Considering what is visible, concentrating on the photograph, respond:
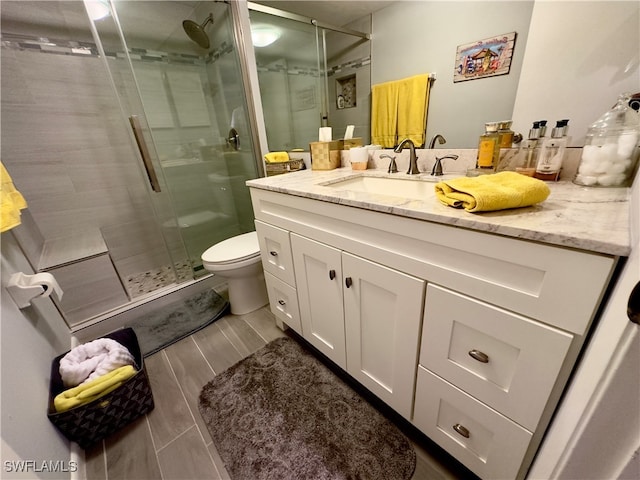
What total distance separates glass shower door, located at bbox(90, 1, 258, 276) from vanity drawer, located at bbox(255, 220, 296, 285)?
810mm

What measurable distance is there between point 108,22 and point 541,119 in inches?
91.4

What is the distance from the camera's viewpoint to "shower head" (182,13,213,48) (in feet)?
6.05

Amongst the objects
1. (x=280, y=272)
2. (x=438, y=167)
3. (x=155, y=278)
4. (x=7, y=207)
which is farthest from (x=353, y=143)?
(x=155, y=278)

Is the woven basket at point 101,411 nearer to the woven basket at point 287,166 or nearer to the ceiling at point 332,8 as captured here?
the woven basket at point 287,166

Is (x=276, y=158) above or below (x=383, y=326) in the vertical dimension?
above

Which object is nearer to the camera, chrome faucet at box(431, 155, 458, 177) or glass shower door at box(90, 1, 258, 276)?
chrome faucet at box(431, 155, 458, 177)

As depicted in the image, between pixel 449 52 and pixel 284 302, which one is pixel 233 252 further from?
pixel 449 52

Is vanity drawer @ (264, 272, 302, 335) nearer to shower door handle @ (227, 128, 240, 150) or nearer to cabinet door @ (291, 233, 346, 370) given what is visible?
cabinet door @ (291, 233, 346, 370)

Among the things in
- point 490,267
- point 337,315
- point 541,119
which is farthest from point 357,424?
point 541,119

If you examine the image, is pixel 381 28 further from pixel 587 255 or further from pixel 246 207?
pixel 246 207

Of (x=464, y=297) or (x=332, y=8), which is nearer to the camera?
(x=464, y=297)

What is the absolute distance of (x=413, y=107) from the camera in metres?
1.25

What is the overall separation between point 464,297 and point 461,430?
0.45 metres

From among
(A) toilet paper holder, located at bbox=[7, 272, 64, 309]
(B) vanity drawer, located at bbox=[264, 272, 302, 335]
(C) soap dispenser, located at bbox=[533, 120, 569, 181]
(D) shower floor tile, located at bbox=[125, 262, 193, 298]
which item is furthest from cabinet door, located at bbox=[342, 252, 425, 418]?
(D) shower floor tile, located at bbox=[125, 262, 193, 298]
